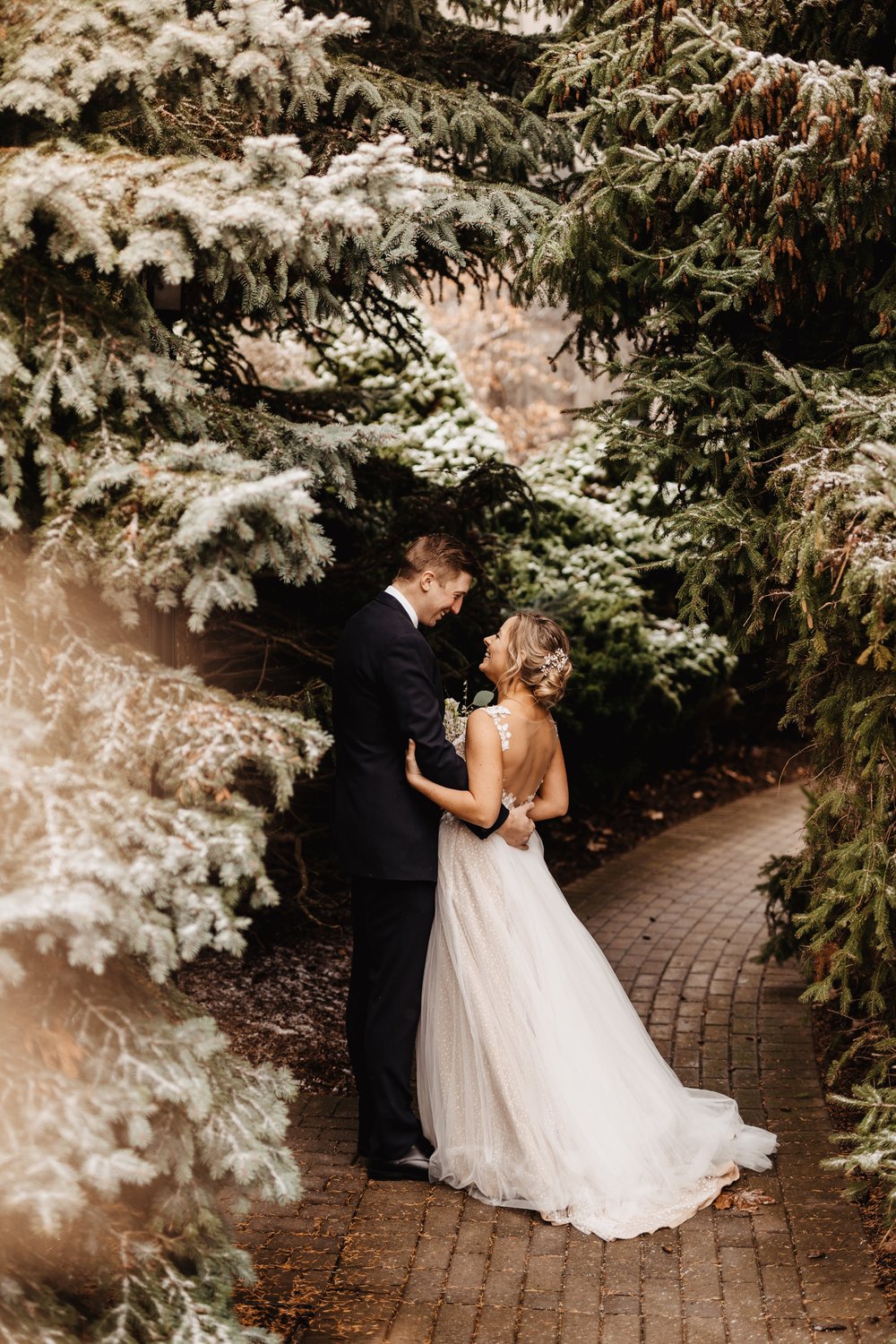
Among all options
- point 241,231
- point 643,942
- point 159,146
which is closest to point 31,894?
point 241,231

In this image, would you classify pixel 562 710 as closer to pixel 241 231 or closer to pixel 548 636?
pixel 548 636

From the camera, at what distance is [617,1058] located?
4512mm

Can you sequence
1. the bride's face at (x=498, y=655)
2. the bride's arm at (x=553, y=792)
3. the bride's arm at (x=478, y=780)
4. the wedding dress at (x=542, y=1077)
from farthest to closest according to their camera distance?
the bride's arm at (x=553, y=792), the bride's face at (x=498, y=655), the bride's arm at (x=478, y=780), the wedding dress at (x=542, y=1077)

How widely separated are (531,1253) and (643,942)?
3.46 meters

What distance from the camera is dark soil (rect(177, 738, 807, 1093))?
581 cm

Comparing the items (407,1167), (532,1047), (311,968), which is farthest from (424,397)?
(407,1167)

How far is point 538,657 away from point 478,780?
50 cm

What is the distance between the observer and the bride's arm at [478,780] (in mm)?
4426

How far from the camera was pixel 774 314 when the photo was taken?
15.9 feet

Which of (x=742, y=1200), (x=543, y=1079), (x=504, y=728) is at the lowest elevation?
(x=742, y=1200)

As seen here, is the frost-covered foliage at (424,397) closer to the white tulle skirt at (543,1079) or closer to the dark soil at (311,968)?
the dark soil at (311,968)

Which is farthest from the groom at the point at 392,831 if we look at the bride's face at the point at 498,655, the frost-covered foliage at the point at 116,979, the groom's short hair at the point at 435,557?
the frost-covered foliage at the point at 116,979

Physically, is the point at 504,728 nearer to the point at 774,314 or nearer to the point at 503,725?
the point at 503,725

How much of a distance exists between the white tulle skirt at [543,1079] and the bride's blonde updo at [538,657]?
0.59m
